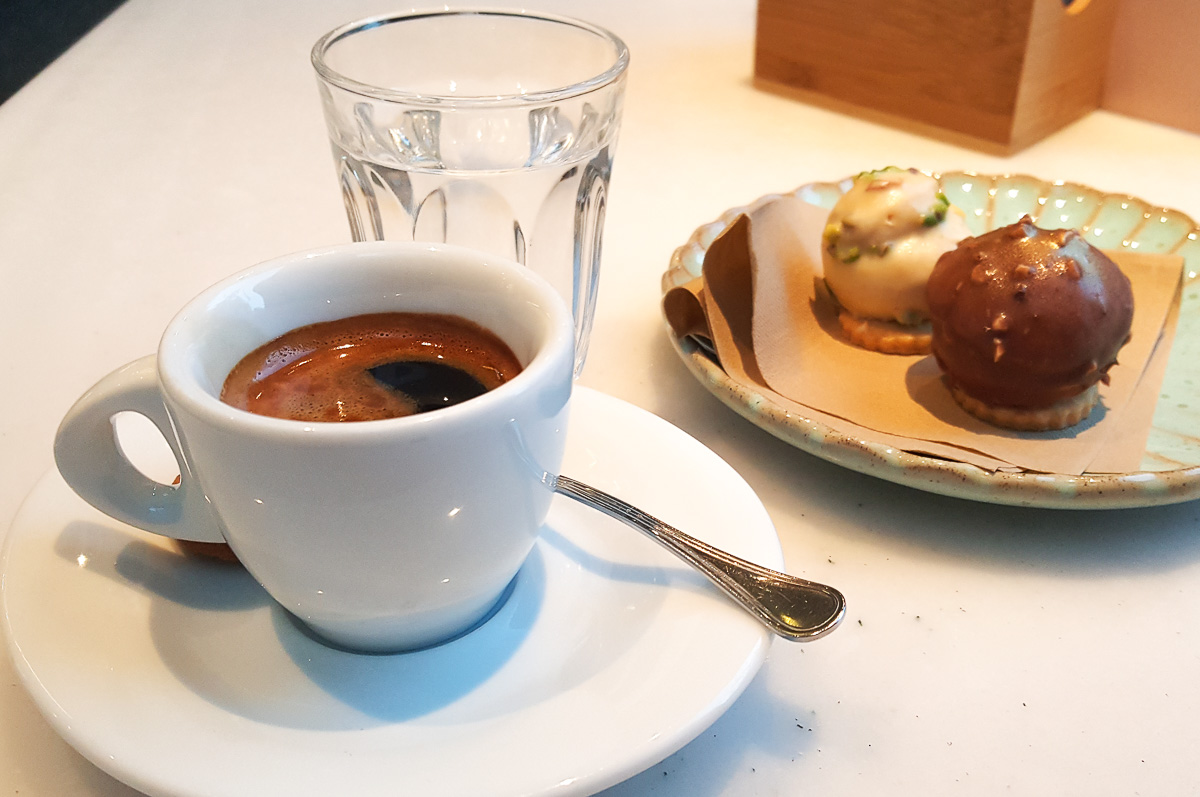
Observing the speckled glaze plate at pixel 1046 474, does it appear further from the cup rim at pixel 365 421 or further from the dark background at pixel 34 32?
the dark background at pixel 34 32

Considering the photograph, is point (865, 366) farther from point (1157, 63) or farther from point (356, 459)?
point (1157, 63)

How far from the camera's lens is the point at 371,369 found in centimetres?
50

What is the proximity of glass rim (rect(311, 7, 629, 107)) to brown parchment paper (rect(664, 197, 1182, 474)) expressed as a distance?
16 cm

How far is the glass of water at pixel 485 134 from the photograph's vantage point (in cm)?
65

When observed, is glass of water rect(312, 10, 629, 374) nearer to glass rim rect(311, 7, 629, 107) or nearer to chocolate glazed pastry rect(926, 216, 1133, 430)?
glass rim rect(311, 7, 629, 107)

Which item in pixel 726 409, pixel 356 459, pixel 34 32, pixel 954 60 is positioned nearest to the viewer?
pixel 356 459

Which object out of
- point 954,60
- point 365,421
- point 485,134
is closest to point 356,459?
point 365,421

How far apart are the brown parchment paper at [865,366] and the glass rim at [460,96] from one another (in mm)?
158

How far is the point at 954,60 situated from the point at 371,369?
981mm

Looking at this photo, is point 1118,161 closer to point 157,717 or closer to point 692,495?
point 692,495

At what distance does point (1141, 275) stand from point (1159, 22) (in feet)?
2.08

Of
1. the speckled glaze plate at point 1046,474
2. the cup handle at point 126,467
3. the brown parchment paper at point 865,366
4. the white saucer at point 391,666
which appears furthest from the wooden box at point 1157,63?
the cup handle at point 126,467

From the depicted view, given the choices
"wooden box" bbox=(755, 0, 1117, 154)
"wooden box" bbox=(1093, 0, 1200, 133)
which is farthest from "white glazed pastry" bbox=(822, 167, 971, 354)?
"wooden box" bbox=(1093, 0, 1200, 133)

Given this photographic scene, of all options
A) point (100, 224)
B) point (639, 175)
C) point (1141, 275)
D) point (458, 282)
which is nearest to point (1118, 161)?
point (1141, 275)
